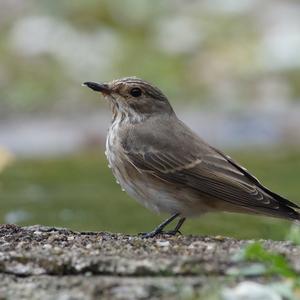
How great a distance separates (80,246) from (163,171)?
1.71 m

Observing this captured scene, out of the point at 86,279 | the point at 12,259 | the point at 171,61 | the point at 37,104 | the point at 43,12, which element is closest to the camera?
the point at 86,279

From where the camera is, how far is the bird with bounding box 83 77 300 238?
786 centimetres

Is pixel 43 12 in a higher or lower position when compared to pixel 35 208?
higher

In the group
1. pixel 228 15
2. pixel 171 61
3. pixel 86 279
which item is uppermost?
pixel 228 15

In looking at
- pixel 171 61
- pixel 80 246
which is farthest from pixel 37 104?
pixel 80 246

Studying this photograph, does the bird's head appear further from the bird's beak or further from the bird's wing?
the bird's wing

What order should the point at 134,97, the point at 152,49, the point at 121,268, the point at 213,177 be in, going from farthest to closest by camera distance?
the point at 152,49, the point at 134,97, the point at 213,177, the point at 121,268

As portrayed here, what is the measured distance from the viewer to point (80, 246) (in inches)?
255

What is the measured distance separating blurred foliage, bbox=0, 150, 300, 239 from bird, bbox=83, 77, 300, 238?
0.72 m

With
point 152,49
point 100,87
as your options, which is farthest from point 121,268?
point 152,49

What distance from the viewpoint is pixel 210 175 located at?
8023 millimetres

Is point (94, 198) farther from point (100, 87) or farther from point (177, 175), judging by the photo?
A: point (177, 175)

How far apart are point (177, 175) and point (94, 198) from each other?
12.9 feet

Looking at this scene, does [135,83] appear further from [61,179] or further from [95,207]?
[61,179]
